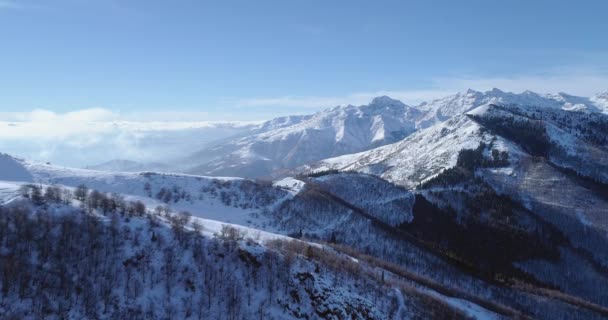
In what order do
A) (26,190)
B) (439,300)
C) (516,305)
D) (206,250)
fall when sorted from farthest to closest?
1. (516,305)
2. (439,300)
3. (26,190)
4. (206,250)

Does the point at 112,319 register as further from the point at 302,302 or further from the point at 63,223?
the point at 302,302

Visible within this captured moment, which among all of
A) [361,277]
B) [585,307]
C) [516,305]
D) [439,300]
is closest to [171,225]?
[361,277]

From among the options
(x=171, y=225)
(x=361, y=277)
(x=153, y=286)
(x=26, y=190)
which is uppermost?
(x=26, y=190)

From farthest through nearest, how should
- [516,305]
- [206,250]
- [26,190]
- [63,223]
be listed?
[516,305]
[26,190]
[206,250]
[63,223]

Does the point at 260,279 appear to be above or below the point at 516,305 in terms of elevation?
above

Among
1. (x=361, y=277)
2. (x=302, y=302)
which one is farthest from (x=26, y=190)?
(x=361, y=277)

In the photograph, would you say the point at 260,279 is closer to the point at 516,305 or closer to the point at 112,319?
the point at 112,319

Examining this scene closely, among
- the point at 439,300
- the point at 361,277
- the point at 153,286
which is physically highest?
the point at 153,286

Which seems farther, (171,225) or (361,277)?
(361,277)

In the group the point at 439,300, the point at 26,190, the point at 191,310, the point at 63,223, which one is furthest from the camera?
the point at 439,300

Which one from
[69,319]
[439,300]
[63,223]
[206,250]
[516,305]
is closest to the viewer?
[69,319]
